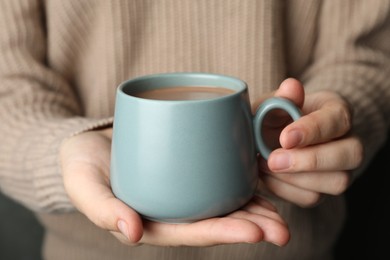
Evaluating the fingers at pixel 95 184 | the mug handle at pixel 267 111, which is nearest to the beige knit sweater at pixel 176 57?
the fingers at pixel 95 184

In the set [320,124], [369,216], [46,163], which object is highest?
Answer: [320,124]

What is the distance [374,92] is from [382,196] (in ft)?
1.21

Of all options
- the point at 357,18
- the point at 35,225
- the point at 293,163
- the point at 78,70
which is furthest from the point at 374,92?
the point at 35,225

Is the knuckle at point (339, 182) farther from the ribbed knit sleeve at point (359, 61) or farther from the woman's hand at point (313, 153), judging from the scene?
the ribbed knit sleeve at point (359, 61)

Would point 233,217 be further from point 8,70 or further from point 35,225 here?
point 35,225

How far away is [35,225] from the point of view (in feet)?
3.84

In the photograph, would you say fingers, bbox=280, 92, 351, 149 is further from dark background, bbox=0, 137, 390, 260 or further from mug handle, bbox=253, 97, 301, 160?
dark background, bbox=0, 137, 390, 260

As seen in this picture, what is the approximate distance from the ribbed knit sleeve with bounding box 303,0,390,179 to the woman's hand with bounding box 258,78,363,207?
5.7 inches

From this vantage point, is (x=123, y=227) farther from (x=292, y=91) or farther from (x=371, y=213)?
(x=371, y=213)

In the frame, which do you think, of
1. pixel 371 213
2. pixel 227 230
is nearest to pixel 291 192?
pixel 227 230

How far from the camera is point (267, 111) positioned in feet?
1.51

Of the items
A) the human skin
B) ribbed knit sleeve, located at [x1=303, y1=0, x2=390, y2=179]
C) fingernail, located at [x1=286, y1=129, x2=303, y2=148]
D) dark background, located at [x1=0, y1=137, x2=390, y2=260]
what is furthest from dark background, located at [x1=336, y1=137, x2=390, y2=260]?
fingernail, located at [x1=286, y1=129, x2=303, y2=148]

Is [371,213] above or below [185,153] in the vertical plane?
below

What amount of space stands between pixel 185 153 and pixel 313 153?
0.13 m
